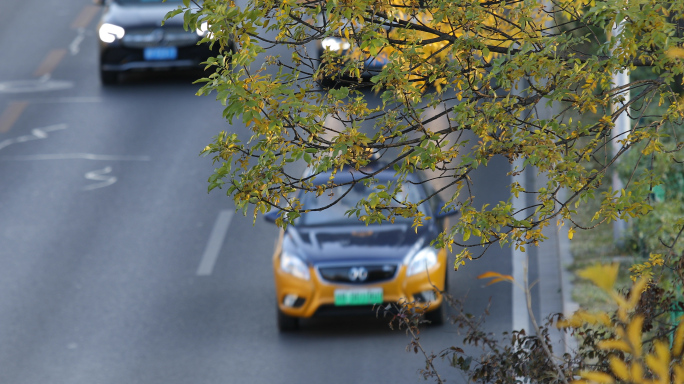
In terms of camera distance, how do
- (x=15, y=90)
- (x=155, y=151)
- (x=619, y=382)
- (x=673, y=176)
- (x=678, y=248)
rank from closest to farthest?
(x=619, y=382)
(x=678, y=248)
(x=673, y=176)
(x=155, y=151)
(x=15, y=90)

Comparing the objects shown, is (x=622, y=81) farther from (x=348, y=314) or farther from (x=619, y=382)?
(x=619, y=382)

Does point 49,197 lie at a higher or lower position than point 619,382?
higher

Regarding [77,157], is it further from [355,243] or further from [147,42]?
[355,243]

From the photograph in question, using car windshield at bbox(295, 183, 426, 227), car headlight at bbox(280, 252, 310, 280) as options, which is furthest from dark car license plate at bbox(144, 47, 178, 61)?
car headlight at bbox(280, 252, 310, 280)

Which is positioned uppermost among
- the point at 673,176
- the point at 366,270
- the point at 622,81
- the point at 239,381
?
the point at 622,81

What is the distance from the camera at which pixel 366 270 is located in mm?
9789

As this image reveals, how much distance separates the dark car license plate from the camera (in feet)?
62.5

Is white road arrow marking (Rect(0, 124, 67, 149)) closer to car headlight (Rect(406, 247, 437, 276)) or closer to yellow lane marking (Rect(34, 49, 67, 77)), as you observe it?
yellow lane marking (Rect(34, 49, 67, 77))

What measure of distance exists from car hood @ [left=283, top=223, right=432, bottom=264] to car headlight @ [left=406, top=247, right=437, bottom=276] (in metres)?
0.06

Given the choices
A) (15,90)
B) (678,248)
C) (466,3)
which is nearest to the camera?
(466,3)

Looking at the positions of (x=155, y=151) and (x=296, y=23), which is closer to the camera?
(x=296, y=23)

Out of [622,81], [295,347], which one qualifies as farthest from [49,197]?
[622,81]

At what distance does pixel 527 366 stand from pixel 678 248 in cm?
438

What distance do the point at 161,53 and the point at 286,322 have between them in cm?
1002
